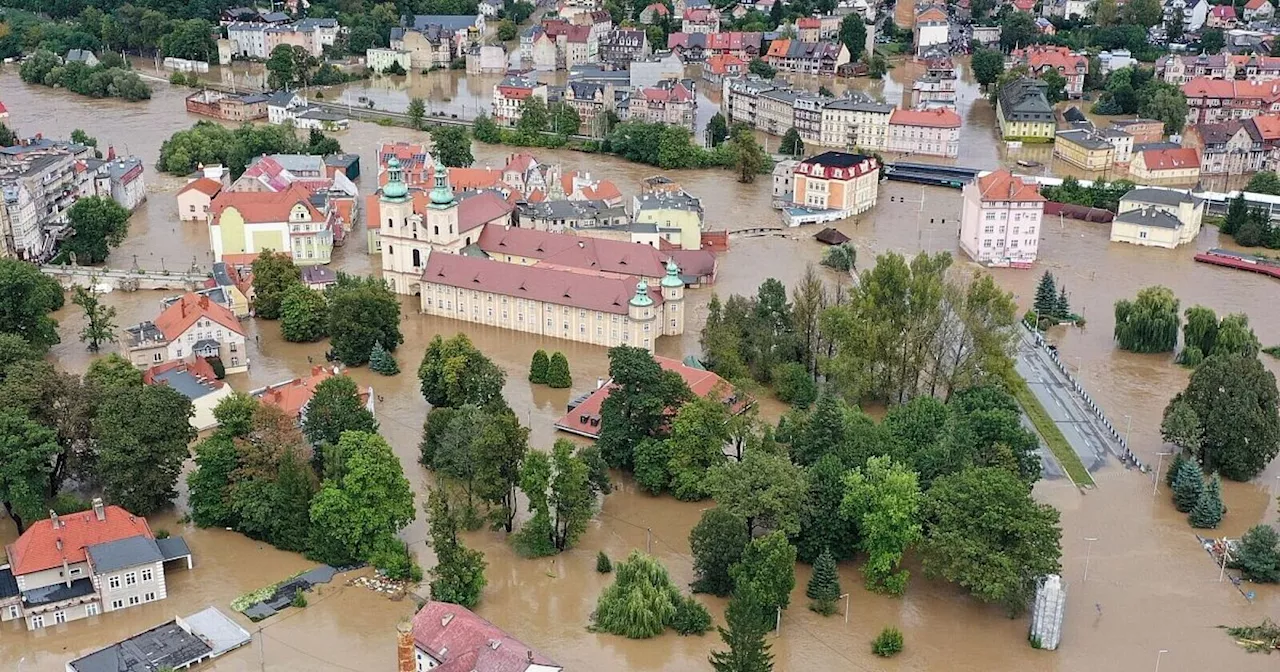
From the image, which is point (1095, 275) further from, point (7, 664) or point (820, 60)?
point (820, 60)

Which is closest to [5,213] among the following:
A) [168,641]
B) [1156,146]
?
[168,641]

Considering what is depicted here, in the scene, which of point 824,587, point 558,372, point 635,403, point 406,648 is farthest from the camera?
point 558,372

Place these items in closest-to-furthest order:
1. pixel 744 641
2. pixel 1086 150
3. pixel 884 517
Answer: pixel 744 641 → pixel 884 517 → pixel 1086 150

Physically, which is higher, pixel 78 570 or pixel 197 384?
pixel 197 384

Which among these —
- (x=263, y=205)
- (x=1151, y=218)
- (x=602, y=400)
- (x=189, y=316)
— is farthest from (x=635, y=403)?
(x=1151, y=218)

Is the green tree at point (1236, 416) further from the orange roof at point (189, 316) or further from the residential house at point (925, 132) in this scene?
the residential house at point (925, 132)

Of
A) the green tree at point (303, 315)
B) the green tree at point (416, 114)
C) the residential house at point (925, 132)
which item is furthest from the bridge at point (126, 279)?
the residential house at point (925, 132)

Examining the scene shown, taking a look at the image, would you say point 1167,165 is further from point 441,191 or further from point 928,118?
point 441,191

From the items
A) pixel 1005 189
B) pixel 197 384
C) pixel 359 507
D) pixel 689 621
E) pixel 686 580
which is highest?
pixel 1005 189
